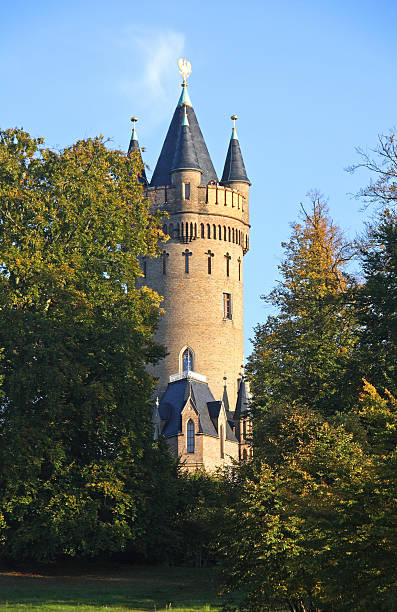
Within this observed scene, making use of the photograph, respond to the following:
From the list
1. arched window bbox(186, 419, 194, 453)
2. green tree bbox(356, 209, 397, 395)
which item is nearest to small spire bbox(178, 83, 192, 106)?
arched window bbox(186, 419, 194, 453)

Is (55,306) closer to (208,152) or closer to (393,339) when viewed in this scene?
(393,339)

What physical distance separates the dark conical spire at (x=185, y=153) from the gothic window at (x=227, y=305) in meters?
10.7

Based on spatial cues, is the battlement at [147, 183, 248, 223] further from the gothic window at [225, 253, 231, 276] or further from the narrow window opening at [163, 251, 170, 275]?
the narrow window opening at [163, 251, 170, 275]

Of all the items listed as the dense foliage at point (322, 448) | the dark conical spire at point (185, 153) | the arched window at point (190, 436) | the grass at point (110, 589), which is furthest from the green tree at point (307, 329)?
the dark conical spire at point (185, 153)

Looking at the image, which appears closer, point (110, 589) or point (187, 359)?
point (110, 589)

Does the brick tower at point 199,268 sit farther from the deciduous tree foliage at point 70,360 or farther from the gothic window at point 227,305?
the deciduous tree foliage at point 70,360

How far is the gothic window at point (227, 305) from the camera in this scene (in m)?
74.9

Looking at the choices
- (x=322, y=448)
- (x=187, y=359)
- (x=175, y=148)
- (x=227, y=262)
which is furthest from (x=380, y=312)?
(x=175, y=148)

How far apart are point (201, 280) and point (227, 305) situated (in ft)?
10.5

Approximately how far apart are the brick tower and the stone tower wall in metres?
0.08

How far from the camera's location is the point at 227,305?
7525 cm

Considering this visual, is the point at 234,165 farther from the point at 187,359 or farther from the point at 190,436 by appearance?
the point at 190,436

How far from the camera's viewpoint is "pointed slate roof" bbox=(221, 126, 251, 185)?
7950 cm

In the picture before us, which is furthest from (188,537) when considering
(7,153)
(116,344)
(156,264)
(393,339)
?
(156,264)
